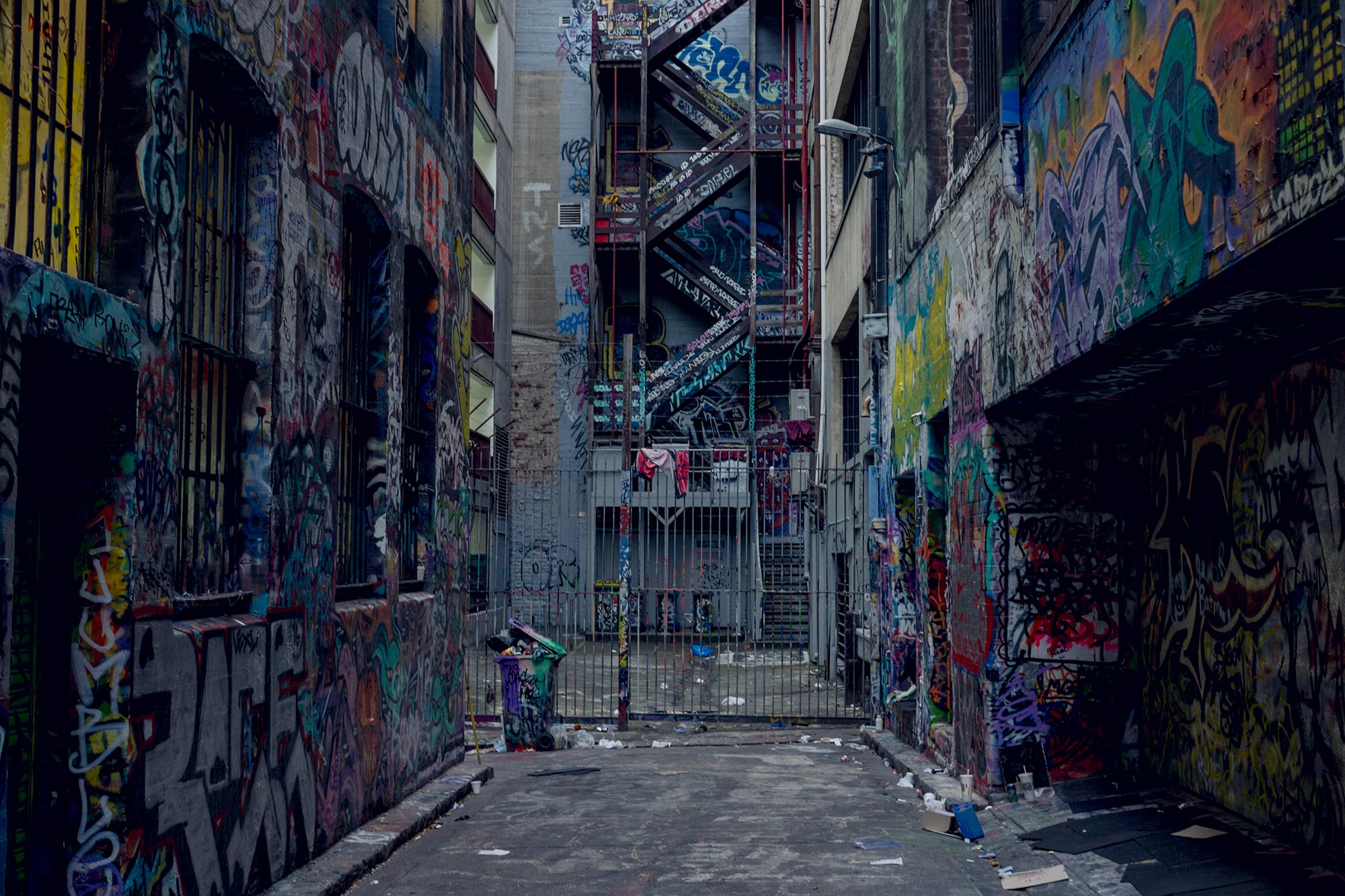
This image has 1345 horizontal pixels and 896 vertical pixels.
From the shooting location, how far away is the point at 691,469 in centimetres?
1736

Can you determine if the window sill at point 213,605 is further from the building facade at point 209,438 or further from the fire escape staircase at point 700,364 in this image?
the fire escape staircase at point 700,364

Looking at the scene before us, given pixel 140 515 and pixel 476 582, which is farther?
pixel 476 582

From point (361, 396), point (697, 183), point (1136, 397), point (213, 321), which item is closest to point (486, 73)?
point (697, 183)

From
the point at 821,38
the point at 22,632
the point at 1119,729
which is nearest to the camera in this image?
the point at 22,632

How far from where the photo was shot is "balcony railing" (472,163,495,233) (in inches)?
1162

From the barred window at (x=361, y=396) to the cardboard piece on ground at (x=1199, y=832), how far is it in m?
5.96

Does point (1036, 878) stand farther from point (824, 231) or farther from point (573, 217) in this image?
point (573, 217)

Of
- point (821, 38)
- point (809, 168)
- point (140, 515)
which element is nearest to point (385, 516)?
point (140, 515)

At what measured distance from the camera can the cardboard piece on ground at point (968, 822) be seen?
9.28 metres

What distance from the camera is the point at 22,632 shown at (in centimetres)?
519

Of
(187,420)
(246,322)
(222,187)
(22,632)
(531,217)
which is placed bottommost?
(22,632)

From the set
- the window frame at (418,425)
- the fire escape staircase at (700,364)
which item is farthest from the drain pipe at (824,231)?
the window frame at (418,425)

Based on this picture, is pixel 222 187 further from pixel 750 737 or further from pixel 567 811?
pixel 750 737

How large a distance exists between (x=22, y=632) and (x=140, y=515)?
750 millimetres
